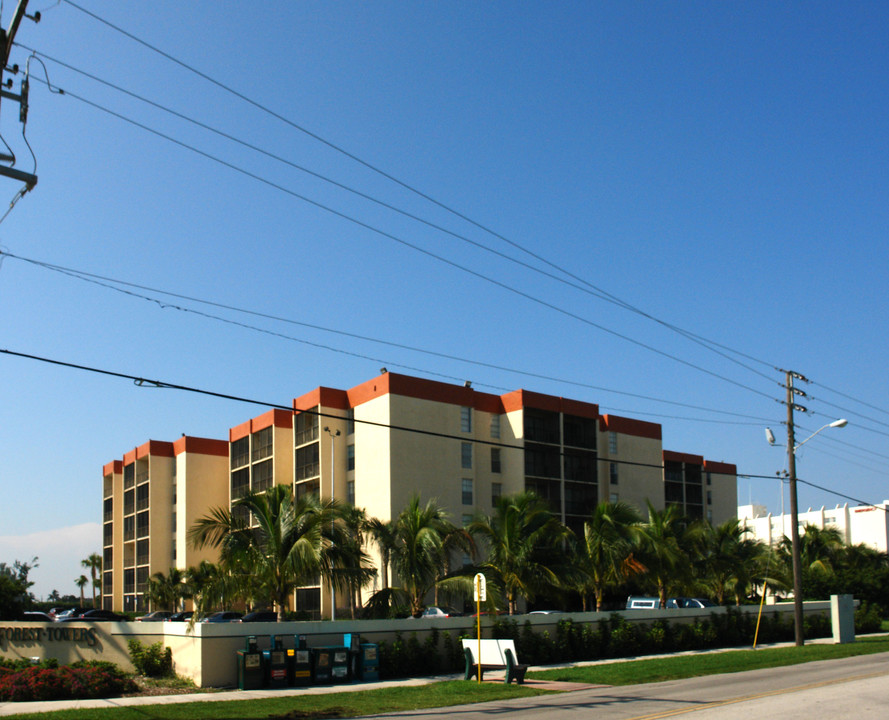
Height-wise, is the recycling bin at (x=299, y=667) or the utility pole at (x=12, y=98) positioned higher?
the utility pole at (x=12, y=98)

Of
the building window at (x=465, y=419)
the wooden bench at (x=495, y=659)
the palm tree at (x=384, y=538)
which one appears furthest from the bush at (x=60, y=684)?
the building window at (x=465, y=419)

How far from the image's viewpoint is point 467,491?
165 feet

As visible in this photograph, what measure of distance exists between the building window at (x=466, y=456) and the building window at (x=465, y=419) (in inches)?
37.5

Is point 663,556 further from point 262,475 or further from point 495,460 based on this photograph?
point 262,475

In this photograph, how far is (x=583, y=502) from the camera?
2180 inches

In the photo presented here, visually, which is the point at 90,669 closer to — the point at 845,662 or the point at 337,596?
the point at 845,662

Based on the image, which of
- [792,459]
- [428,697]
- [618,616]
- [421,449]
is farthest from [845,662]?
[421,449]

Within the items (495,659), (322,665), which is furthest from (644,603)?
(322,665)

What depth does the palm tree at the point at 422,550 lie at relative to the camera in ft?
108

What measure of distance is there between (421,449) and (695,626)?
18517 millimetres

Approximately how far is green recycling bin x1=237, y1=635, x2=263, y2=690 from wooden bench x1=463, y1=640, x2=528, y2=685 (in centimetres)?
530

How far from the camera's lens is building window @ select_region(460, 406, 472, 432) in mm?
50219

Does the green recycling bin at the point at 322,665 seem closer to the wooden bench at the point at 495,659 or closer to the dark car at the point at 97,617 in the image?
the wooden bench at the point at 495,659

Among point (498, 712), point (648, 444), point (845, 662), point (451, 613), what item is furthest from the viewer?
point (648, 444)
